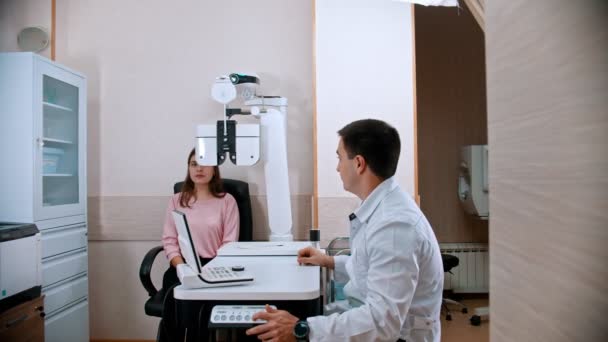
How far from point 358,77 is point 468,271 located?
2206mm

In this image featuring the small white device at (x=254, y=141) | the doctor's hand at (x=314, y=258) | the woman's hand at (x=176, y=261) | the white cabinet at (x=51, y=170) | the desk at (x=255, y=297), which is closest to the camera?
the desk at (x=255, y=297)

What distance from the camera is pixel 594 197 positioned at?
1.16ft

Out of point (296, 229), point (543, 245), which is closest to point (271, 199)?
point (296, 229)

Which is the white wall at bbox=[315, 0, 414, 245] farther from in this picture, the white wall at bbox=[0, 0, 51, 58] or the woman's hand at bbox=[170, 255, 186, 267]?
the white wall at bbox=[0, 0, 51, 58]

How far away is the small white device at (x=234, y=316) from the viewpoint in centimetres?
127

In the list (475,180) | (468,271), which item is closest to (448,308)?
(468,271)

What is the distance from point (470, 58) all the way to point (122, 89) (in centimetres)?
296

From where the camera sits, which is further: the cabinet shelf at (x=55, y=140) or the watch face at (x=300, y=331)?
the cabinet shelf at (x=55, y=140)

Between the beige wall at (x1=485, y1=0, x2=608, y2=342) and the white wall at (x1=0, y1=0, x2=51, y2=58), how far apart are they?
338 cm

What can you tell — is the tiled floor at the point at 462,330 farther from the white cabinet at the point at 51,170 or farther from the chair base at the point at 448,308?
the white cabinet at the point at 51,170

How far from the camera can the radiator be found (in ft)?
12.4

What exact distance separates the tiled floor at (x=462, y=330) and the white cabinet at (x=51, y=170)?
2.51 m

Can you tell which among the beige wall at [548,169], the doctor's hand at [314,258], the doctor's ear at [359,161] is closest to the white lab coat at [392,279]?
the doctor's ear at [359,161]

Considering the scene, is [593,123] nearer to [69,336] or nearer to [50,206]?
[50,206]
